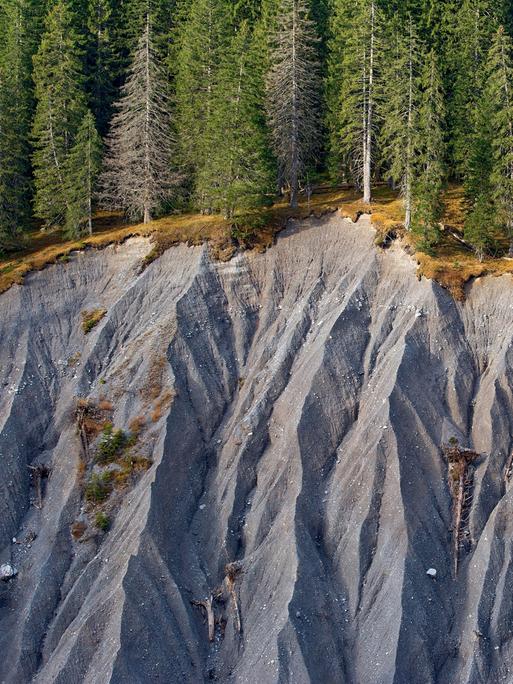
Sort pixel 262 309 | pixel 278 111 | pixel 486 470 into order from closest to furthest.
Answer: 1. pixel 486 470
2. pixel 262 309
3. pixel 278 111

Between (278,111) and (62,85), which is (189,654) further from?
(62,85)

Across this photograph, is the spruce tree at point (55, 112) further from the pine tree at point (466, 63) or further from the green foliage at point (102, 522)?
the pine tree at point (466, 63)

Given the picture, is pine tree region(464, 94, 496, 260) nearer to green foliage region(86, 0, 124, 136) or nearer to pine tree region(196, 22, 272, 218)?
pine tree region(196, 22, 272, 218)

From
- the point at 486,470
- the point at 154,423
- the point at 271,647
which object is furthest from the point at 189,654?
the point at 486,470

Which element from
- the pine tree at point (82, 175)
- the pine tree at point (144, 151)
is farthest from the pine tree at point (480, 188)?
the pine tree at point (82, 175)

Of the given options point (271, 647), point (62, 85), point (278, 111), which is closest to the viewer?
point (271, 647)

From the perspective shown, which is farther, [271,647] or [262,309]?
[262,309]

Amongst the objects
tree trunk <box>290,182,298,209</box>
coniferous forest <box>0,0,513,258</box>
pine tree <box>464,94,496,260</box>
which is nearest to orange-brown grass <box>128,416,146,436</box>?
coniferous forest <box>0,0,513,258</box>
